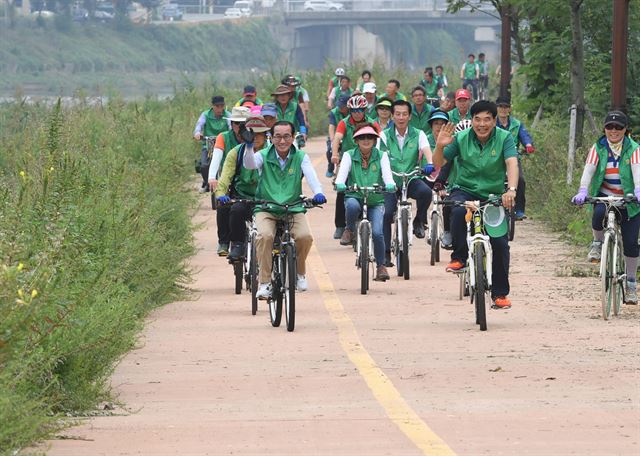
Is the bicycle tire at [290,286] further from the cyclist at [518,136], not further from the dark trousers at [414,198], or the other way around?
the cyclist at [518,136]

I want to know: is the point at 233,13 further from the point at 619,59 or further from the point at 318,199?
the point at 318,199

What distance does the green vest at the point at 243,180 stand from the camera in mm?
16359

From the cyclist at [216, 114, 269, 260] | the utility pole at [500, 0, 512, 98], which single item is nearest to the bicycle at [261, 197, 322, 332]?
the cyclist at [216, 114, 269, 260]

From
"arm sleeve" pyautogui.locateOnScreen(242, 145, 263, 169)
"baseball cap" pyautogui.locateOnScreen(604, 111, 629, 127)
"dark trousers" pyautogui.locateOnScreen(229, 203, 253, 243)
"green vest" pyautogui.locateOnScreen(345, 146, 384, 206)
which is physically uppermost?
"baseball cap" pyautogui.locateOnScreen(604, 111, 629, 127)

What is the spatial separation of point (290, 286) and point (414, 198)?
6219 millimetres

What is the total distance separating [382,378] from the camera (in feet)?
38.1

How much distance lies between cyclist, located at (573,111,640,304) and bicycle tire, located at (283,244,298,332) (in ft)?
8.50

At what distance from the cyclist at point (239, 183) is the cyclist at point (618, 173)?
3.24 m

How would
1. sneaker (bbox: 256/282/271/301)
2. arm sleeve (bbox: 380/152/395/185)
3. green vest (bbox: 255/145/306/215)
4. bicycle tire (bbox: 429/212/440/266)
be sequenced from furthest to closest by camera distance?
1. bicycle tire (bbox: 429/212/440/266)
2. arm sleeve (bbox: 380/152/395/185)
3. green vest (bbox: 255/145/306/215)
4. sneaker (bbox: 256/282/271/301)

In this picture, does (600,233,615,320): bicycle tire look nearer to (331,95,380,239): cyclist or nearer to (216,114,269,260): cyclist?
(216,114,269,260): cyclist

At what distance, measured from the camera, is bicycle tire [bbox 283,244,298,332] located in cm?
1422

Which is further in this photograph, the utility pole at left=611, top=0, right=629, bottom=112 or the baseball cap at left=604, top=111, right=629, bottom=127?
the utility pole at left=611, top=0, right=629, bottom=112

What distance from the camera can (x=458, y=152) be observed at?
14.6 meters

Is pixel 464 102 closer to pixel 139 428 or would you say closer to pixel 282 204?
pixel 282 204
